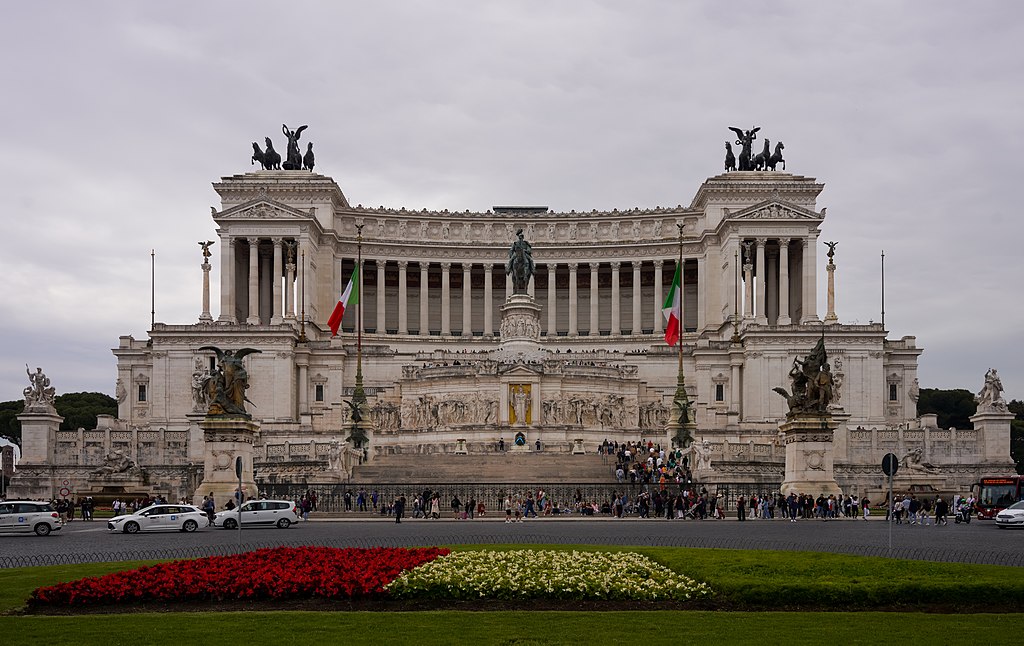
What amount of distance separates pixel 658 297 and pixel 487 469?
54833 mm

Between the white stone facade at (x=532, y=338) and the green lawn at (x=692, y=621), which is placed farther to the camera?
the white stone facade at (x=532, y=338)

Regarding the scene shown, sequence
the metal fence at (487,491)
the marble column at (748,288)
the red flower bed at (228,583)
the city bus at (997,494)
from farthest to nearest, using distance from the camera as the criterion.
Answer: the marble column at (748,288), the metal fence at (487,491), the city bus at (997,494), the red flower bed at (228,583)

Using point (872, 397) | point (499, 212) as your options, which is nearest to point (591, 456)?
point (872, 397)

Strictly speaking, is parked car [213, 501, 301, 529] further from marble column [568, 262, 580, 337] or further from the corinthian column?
the corinthian column

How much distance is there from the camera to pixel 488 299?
12056 cm

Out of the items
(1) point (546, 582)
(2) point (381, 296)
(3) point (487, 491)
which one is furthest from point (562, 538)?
(2) point (381, 296)

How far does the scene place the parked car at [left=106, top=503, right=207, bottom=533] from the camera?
150 feet

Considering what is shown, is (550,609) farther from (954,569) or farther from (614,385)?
(614,385)

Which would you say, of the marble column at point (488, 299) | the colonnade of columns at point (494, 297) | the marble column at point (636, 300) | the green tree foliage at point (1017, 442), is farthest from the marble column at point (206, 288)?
the green tree foliage at point (1017, 442)

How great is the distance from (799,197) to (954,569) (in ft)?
294

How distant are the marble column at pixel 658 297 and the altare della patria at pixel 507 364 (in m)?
0.21

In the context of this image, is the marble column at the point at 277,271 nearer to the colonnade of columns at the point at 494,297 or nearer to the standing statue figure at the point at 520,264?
the colonnade of columns at the point at 494,297

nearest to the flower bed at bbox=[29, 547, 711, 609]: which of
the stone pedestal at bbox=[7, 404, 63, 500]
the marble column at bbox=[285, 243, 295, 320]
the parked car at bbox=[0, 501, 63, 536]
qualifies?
the parked car at bbox=[0, 501, 63, 536]

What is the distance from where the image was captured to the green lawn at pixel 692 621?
1855 centimetres
